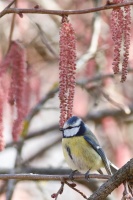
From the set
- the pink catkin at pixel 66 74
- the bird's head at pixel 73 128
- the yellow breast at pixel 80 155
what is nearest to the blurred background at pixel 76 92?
the bird's head at pixel 73 128

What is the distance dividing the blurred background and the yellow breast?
0.80 m

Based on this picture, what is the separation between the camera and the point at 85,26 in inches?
186

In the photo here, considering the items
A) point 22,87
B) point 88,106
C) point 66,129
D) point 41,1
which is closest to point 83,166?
point 66,129

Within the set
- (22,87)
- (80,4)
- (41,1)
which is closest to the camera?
(22,87)

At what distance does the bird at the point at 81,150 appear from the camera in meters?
2.54

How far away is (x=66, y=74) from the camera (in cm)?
173

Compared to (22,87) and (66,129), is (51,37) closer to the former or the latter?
(66,129)

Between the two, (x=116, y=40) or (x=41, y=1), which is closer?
(x=116, y=40)

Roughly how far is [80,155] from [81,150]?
0.03 m

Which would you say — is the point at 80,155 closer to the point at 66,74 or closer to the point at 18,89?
the point at 18,89

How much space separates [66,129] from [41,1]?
5.64 ft

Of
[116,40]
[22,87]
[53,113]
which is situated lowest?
[53,113]

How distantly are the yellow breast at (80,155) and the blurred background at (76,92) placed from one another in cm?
80

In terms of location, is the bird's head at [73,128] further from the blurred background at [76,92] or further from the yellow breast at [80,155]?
the blurred background at [76,92]
